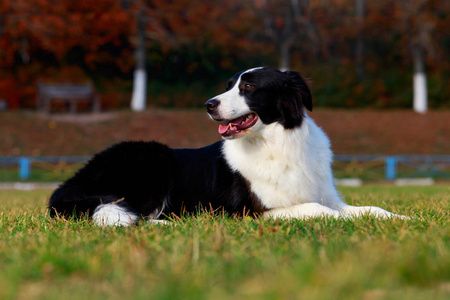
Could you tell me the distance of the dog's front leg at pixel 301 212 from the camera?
485 centimetres

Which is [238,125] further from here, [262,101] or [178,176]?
[178,176]

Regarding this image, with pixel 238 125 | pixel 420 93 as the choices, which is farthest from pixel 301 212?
pixel 420 93

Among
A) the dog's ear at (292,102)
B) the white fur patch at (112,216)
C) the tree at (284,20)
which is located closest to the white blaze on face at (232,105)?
the dog's ear at (292,102)

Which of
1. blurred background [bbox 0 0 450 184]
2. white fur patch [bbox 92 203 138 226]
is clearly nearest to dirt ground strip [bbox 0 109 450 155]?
blurred background [bbox 0 0 450 184]

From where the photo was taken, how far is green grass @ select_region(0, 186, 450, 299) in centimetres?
243

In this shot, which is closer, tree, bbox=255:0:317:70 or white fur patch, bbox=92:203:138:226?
white fur patch, bbox=92:203:138:226

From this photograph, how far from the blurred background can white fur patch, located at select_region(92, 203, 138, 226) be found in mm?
16103

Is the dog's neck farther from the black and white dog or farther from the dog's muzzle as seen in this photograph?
the dog's muzzle

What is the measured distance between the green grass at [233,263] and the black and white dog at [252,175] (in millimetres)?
842

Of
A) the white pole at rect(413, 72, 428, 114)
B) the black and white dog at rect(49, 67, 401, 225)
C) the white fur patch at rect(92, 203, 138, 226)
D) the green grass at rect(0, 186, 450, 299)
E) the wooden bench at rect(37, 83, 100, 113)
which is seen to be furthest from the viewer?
the white pole at rect(413, 72, 428, 114)

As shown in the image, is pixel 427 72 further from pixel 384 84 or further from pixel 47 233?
pixel 47 233

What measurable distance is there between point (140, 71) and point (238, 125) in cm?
2103

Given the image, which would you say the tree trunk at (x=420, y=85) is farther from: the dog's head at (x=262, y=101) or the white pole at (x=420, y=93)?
the dog's head at (x=262, y=101)

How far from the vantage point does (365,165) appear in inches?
779
